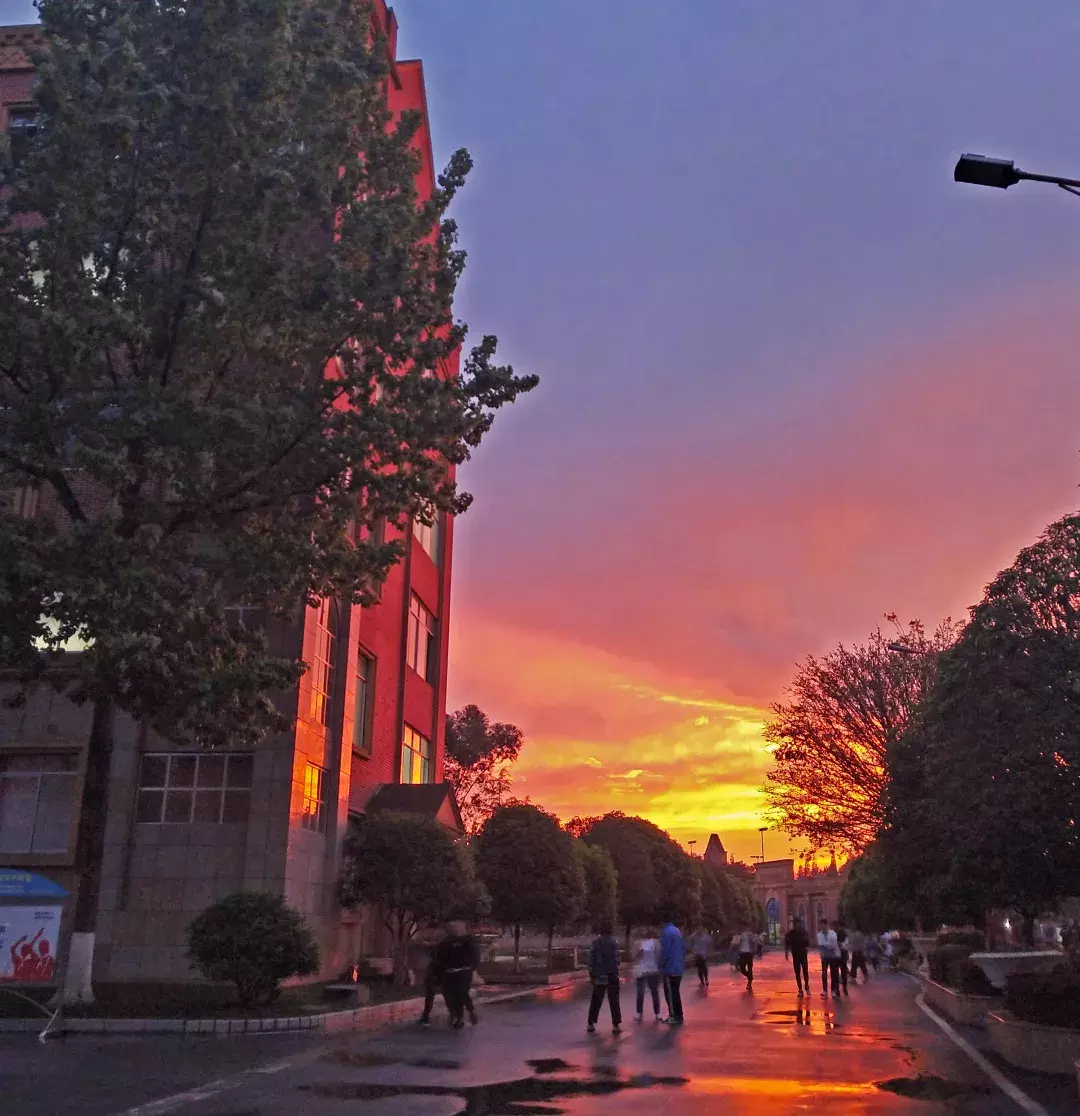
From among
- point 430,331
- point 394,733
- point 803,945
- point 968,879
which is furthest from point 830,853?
point 430,331

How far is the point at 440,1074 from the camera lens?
463 inches

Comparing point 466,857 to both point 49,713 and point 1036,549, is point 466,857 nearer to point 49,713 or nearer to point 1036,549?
point 49,713

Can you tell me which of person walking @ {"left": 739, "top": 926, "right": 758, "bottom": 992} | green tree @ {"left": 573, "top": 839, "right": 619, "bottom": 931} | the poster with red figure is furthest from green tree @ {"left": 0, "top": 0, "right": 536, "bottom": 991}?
green tree @ {"left": 573, "top": 839, "right": 619, "bottom": 931}

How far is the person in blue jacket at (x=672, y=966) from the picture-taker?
18406 mm

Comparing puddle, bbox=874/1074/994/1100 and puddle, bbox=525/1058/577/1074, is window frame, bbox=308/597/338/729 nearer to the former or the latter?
puddle, bbox=525/1058/577/1074

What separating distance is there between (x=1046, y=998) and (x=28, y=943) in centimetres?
1658

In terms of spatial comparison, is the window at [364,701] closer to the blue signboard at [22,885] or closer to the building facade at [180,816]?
the building facade at [180,816]

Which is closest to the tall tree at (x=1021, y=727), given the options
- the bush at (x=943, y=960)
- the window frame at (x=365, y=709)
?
the bush at (x=943, y=960)

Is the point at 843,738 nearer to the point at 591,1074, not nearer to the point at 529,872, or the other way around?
the point at 529,872

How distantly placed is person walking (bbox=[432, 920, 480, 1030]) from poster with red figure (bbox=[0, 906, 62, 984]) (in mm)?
7661

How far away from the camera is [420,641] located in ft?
117

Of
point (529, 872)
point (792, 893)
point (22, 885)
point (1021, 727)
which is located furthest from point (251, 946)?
point (792, 893)

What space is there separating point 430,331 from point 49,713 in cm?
1184

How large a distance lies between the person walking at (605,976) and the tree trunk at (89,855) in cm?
717
